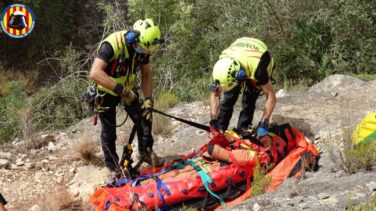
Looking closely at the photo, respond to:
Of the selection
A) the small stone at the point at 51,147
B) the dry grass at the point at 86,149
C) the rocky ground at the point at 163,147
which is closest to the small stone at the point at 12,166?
the rocky ground at the point at 163,147

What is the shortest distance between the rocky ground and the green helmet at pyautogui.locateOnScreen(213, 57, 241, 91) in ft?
3.30

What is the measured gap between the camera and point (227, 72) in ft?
15.2

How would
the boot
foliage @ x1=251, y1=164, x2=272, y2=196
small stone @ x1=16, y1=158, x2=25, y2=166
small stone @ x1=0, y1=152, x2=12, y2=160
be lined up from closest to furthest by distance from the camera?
foliage @ x1=251, y1=164, x2=272, y2=196 < the boot < small stone @ x1=16, y1=158, x2=25, y2=166 < small stone @ x1=0, y1=152, x2=12, y2=160

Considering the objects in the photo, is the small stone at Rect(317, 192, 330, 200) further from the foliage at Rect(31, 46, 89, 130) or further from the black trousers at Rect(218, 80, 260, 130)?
the foliage at Rect(31, 46, 89, 130)

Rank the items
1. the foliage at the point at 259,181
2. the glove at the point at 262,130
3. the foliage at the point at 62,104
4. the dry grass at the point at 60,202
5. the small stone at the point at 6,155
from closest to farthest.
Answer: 1. the foliage at the point at 259,181
2. the glove at the point at 262,130
3. the dry grass at the point at 60,202
4. the small stone at the point at 6,155
5. the foliage at the point at 62,104

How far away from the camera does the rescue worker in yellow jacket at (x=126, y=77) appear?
15.0ft

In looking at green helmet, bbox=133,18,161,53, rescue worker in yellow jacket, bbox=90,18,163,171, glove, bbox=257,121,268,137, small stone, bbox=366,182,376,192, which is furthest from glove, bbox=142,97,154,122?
small stone, bbox=366,182,376,192

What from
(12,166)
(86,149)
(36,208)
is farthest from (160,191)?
(12,166)

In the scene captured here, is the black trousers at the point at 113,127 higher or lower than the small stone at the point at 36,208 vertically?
higher

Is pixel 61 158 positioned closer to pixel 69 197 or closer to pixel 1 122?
pixel 69 197

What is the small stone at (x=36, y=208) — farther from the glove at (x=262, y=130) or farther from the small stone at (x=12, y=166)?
the glove at (x=262, y=130)

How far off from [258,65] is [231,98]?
738mm

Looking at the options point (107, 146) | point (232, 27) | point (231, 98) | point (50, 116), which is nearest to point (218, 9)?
point (232, 27)

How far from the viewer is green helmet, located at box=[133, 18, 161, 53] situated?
454 cm
